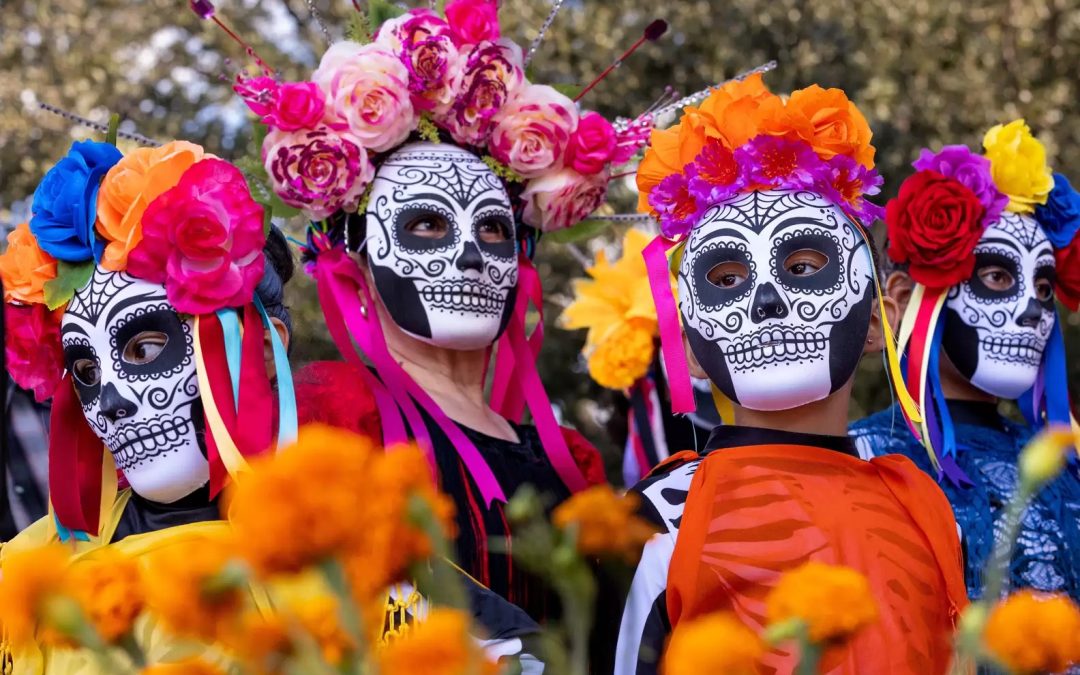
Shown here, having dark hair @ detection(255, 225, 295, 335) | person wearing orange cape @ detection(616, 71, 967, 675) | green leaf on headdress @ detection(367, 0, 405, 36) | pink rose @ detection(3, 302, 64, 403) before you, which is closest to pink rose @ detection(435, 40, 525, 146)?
green leaf on headdress @ detection(367, 0, 405, 36)

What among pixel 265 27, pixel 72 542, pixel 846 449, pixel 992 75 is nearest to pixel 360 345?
pixel 72 542

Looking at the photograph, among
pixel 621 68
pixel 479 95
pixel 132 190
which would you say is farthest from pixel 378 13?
pixel 621 68

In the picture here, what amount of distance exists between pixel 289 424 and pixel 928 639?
4.24ft

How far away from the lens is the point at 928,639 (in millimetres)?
2398

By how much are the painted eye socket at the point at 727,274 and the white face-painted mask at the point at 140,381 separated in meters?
1.07

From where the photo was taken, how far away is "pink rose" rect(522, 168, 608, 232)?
3754 millimetres

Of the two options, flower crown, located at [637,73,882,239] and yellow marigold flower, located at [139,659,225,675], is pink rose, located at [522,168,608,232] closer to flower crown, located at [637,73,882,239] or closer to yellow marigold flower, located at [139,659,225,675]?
flower crown, located at [637,73,882,239]

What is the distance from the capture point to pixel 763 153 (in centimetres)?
277

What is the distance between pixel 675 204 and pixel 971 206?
44.9 inches

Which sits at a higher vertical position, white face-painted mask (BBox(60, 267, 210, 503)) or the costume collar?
white face-painted mask (BBox(60, 267, 210, 503))

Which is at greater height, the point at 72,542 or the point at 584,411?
the point at 72,542

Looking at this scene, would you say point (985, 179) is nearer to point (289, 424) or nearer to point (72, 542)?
point (289, 424)

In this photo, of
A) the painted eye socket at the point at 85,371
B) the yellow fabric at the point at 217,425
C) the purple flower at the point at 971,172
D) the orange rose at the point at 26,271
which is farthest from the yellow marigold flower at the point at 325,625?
the purple flower at the point at 971,172

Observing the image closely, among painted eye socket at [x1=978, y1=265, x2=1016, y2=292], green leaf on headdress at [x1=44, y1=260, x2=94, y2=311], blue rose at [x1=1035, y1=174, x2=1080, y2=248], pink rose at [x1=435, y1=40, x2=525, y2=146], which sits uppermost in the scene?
pink rose at [x1=435, y1=40, x2=525, y2=146]
